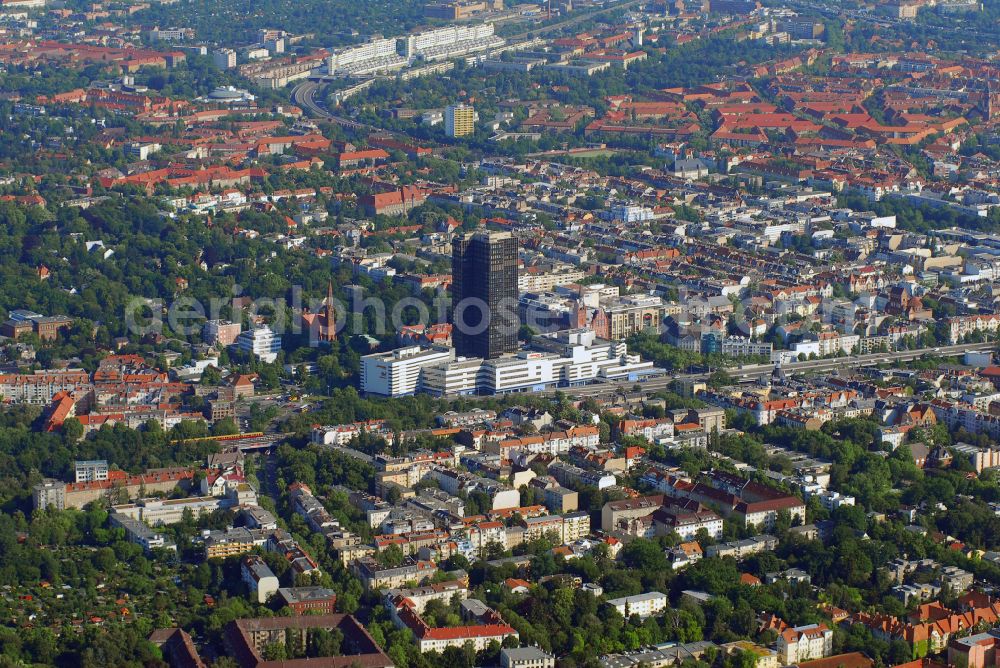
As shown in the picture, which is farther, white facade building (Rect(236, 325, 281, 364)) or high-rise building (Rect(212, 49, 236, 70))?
high-rise building (Rect(212, 49, 236, 70))

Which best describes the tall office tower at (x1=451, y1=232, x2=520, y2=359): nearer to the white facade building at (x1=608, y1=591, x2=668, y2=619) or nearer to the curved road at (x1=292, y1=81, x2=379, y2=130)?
the white facade building at (x1=608, y1=591, x2=668, y2=619)

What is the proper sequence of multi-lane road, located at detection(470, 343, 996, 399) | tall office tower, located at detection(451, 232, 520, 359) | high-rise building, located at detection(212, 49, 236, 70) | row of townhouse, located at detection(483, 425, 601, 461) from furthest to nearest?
1. high-rise building, located at detection(212, 49, 236, 70)
2. tall office tower, located at detection(451, 232, 520, 359)
3. multi-lane road, located at detection(470, 343, 996, 399)
4. row of townhouse, located at detection(483, 425, 601, 461)

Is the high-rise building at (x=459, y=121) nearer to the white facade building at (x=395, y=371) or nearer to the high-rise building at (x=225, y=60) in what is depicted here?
the high-rise building at (x=225, y=60)

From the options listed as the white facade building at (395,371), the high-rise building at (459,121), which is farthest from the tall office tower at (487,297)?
the high-rise building at (459,121)

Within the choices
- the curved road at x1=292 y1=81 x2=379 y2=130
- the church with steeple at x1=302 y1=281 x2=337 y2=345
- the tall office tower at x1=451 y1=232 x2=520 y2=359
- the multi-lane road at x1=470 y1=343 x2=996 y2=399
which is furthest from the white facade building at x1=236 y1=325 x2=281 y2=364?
the curved road at x1=292 y1=81 x2=379 y2=130

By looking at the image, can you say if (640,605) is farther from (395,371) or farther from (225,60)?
(225,60)

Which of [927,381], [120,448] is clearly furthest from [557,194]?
[120,448]

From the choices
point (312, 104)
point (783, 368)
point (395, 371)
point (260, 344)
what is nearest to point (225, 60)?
point (312, 104)
